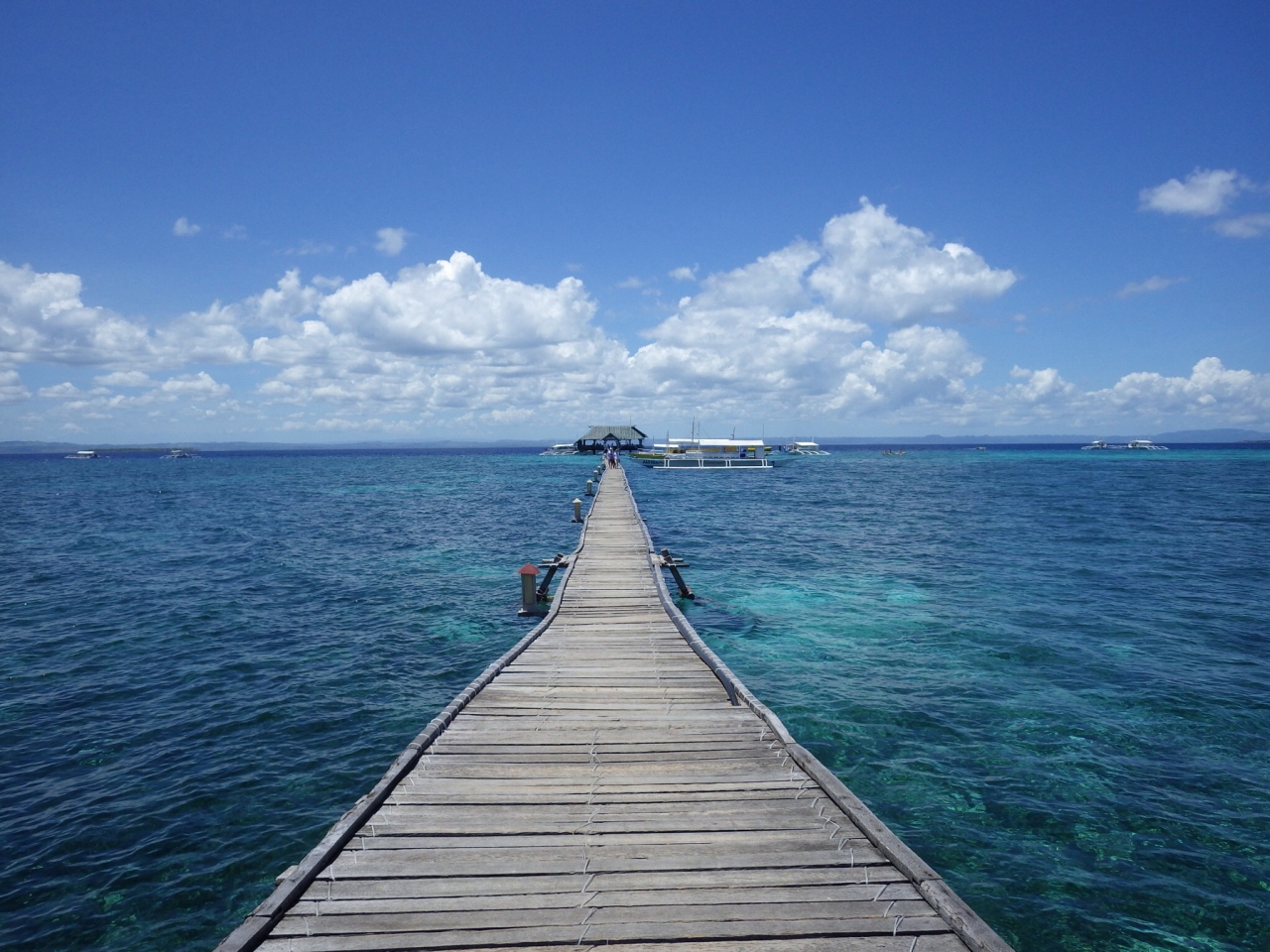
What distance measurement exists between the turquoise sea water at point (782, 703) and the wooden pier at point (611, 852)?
2.97 m

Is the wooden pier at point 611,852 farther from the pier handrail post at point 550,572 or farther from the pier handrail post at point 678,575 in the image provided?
the pier handrail post at point 678,575

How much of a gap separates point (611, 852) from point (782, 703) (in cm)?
766

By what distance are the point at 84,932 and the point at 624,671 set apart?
274 inches

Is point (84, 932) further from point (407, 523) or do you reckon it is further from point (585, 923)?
point (407, 523)

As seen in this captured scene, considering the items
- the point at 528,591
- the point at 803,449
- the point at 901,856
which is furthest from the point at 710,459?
the point at 901,856

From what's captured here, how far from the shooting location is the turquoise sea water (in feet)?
24.9

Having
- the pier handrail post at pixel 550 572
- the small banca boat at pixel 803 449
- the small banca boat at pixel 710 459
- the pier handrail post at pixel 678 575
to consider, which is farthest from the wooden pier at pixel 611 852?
the small banca boat at pixel 803 449

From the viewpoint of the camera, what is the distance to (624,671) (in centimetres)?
1017

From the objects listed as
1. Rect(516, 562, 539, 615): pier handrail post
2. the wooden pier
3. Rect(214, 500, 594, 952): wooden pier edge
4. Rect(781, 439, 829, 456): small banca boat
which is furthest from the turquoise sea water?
Rect(781, 439, 829, 456): small banca boat

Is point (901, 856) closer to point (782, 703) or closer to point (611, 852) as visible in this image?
point (611, 852)

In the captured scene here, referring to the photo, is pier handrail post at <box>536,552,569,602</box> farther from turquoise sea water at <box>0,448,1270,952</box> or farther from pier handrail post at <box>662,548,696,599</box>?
pier handrail post at <box>662,548,696,599</box>

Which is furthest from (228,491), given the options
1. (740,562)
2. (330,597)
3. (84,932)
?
(84,932)

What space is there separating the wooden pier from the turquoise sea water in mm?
2969

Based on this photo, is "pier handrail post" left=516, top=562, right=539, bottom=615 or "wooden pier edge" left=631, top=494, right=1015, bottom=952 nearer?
"wooden pier edge" left=631, top=494, right=1015, bottom=952
